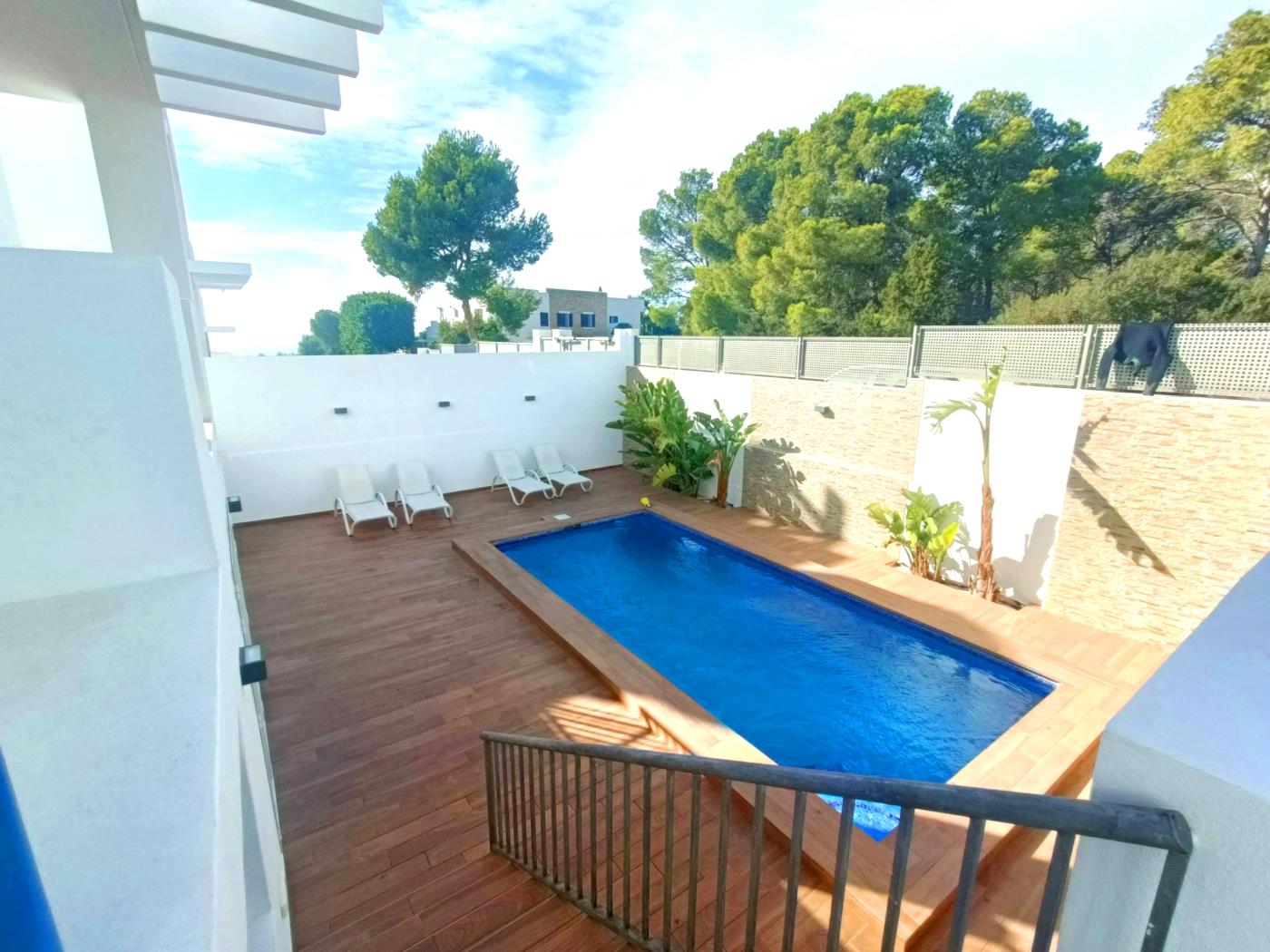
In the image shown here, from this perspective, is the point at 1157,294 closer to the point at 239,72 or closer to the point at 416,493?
the point at 416,493

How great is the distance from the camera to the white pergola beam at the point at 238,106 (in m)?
5.97

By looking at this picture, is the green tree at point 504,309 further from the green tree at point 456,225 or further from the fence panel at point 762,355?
the fence panel at point 762,355

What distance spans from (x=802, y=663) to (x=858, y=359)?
4708 mm

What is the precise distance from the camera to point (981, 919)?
3.26 metres

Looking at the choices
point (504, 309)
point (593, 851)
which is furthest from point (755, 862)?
point (504, 309)

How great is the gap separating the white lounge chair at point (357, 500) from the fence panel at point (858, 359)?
7718 mm

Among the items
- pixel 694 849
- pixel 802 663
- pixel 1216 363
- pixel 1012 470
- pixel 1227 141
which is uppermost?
pixel 1227 141

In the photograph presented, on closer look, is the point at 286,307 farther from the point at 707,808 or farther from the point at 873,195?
the point at 707,808

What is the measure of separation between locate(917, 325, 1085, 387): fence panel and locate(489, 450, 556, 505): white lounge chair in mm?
7001

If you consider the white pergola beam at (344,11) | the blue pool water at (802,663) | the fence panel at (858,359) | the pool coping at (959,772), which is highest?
the white pergola beam at (344,11)

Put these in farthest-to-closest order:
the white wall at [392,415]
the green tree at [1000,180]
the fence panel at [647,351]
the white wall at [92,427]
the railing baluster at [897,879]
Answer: the green tree at [1000,180] → the fence panel at [647,351] → the white wall at [392,415] → the white wall at [92,427] → the railing baluster at [897,879]


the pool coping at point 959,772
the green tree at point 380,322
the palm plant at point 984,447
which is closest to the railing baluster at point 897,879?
the pool coping at point 959,772

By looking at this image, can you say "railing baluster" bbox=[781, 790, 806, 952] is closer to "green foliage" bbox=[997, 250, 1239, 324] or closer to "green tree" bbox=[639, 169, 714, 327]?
"green foliage" bbox=[997, 250, 1239, 324]

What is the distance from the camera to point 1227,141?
16266mm
